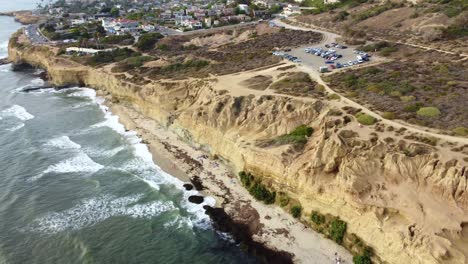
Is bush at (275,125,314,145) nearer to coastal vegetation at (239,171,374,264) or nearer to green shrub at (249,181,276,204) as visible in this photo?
coastal vegetation at (239,171,374,264)

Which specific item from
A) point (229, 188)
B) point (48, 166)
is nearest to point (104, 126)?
point (48, 166)

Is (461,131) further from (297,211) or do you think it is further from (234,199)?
(234,199)

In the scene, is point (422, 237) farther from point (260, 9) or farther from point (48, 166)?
point (260, 9)

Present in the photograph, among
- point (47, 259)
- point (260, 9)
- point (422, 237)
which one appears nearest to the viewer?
point (422, 237)

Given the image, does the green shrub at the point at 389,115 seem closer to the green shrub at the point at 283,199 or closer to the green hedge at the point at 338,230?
the green hedge at the point at 338,230

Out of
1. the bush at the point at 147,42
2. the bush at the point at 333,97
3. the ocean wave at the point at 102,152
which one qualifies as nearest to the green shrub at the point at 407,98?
the bush at the point at 333,97

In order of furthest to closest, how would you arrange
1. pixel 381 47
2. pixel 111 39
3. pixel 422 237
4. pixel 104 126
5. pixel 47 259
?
1. pixel 111 39
2. pixel 381 47
3. pixel 104 126
4. pixel 47 259
5. pixel 422 237

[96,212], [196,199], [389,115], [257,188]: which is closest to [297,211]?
[257,188]
